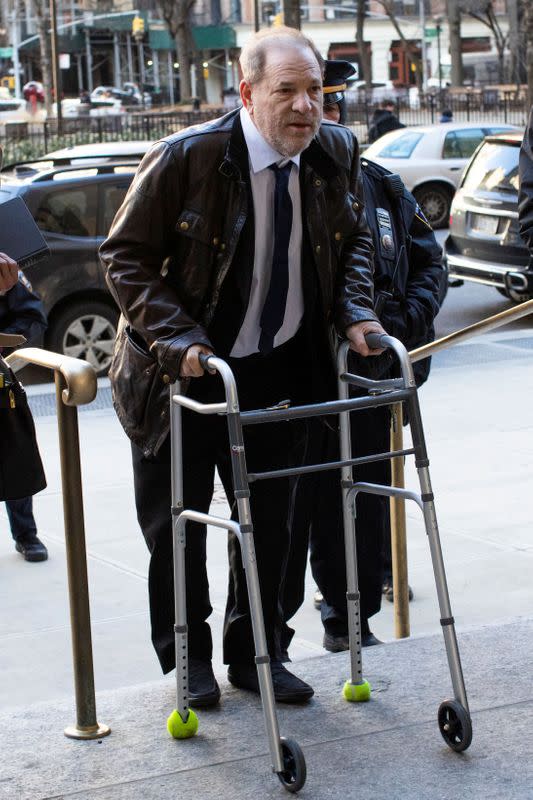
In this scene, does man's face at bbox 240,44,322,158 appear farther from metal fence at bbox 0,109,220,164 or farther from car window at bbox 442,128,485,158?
metal fence at bbox 0,109,220,164

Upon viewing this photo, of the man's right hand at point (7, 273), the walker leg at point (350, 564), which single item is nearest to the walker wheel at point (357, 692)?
the walker leg at point (350, 564)

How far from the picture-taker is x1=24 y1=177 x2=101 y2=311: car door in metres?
11.1

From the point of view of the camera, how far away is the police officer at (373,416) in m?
4.82

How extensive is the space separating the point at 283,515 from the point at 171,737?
709mm

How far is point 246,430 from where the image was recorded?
3.94 meters

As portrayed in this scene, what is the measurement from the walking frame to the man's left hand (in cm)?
2

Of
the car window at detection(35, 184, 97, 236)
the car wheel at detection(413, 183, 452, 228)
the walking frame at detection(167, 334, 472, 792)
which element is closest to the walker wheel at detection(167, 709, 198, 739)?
the walking frame at detection(167, 334, 472, 792)

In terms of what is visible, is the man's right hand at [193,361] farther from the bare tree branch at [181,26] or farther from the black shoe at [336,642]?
the bare tree branch at [181,26]

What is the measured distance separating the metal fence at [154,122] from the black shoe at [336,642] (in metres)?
23.3

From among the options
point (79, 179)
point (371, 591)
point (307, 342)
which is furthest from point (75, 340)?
point (307, 342)

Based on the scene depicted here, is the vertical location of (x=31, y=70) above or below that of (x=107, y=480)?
above

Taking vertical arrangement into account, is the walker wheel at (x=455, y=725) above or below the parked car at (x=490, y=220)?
below

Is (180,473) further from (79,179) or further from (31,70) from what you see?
(31,70)

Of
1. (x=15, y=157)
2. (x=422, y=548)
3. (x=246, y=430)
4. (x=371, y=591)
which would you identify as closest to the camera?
(x=246, y=430)
